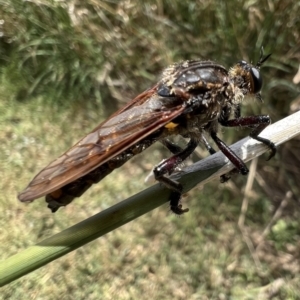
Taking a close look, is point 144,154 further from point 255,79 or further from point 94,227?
point 94,227

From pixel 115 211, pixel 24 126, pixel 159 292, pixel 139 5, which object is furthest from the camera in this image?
pixel 24 126

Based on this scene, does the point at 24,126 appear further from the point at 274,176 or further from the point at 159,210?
the point at 274,176

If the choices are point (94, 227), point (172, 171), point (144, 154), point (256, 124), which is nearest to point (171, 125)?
point (172, 171)

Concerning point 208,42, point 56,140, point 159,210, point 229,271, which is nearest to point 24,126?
point 56,140

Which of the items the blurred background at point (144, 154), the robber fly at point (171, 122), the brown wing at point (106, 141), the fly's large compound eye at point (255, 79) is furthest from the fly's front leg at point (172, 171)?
the blurred background at point (144, 154)

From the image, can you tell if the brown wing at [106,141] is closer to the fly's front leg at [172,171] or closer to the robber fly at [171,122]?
the robber fly at [171,122]

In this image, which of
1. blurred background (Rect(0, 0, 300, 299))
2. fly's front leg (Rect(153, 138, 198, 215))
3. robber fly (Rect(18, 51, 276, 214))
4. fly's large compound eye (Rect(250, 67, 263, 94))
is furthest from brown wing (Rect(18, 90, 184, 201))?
blurred background (Rect(0, 0, 300, 299))
